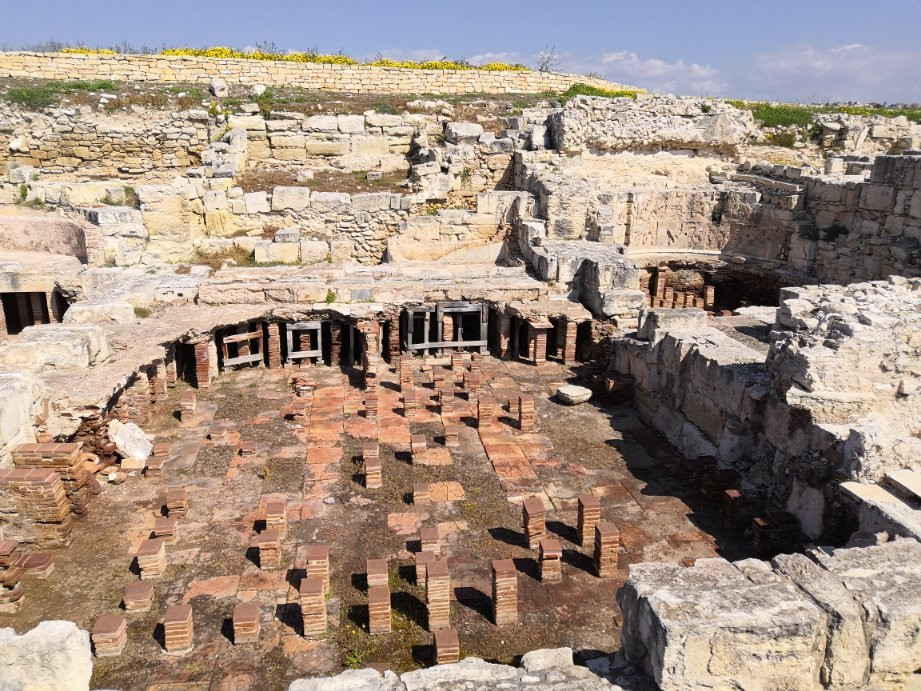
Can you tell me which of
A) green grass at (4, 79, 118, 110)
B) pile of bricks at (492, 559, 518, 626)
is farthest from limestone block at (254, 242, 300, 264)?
pile of bricks at (492, 559, 518, 626)

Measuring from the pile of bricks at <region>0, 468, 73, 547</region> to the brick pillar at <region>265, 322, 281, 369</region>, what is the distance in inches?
225

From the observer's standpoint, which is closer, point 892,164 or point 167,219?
point 892,164

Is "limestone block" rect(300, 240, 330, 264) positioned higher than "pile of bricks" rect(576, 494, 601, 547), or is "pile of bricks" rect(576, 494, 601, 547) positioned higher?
"limestone block" rect(300, 240, 330, 264)

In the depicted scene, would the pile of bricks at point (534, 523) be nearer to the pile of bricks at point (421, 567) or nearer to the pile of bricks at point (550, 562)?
the pile of bricks at point (550, 562)

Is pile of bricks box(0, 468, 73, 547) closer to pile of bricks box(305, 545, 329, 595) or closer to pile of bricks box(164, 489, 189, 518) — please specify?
pile of bricks box(164, 489, 189, 518)

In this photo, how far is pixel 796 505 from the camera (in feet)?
26.0

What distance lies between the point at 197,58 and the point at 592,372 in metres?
18.3

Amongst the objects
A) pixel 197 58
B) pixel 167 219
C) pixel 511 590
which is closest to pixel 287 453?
pixel 511 590

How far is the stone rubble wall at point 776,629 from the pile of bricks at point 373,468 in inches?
182

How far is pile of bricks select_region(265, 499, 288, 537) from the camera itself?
7.93 m

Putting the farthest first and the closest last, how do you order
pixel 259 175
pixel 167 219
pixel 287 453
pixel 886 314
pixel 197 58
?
pixel 197 58 → pixel 259 175 → pixel 167 219 → pixel 287 453 → pixel 886 314

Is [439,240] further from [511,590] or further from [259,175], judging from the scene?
[511,590]

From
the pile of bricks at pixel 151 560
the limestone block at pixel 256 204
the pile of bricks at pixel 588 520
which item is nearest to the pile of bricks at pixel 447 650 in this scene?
the pile of bricks at pixel 588 520

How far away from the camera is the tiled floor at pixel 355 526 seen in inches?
251
